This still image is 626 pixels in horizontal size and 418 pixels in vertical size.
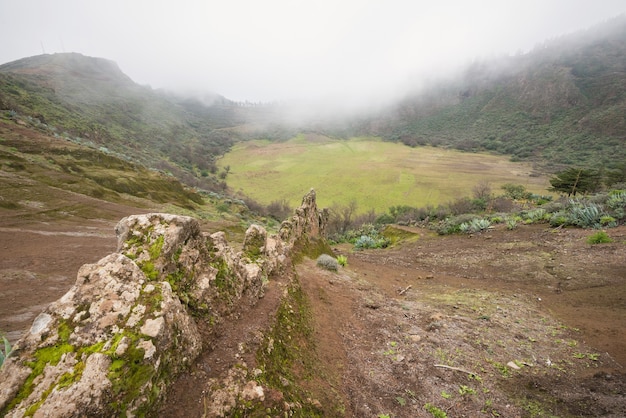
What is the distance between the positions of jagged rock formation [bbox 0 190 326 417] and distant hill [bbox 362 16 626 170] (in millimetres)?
83363

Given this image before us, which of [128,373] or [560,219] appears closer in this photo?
[128,373]

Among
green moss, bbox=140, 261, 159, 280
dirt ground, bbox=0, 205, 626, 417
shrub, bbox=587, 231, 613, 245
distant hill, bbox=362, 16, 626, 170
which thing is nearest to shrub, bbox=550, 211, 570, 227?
dirt ground, bbox=0, 205, 626, 417

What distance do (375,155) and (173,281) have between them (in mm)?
97632

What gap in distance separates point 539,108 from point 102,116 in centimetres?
15148

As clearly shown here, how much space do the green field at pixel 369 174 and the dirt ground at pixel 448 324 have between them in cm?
3902

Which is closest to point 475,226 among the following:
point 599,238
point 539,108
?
point 599,238

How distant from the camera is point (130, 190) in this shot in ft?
87.7

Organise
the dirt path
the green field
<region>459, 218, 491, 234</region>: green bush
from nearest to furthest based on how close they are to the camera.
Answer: the dirt path, <region>459, 218, 491, 234</region>: green bush, the green field

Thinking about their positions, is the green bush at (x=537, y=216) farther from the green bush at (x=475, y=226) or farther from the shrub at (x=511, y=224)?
the green bush at (x=475, y=226)

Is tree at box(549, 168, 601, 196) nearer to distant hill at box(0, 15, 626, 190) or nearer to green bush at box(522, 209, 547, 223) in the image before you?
green bush at box(522, 209, 547, 223)

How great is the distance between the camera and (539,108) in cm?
11331

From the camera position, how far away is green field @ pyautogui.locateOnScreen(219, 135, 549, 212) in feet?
186

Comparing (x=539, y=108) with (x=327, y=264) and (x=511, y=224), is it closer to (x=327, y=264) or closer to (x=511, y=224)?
(x=511, y=224)

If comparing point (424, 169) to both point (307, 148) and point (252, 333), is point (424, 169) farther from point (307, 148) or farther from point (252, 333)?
point (252, 333)
